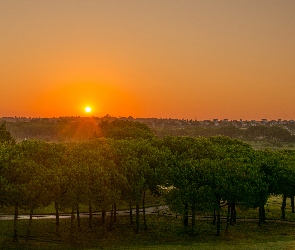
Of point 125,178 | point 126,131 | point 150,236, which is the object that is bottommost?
point 150,236

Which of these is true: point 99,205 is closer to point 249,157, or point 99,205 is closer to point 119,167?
point 119,167

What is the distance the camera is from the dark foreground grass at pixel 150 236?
191 feet

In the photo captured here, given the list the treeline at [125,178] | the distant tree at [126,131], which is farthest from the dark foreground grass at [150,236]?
the distant tree at [126,131]

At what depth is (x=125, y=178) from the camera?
6475cm

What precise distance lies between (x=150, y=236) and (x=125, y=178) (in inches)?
450

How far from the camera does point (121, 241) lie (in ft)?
206

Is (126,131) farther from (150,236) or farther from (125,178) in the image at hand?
(150,236)

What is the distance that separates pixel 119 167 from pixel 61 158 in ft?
34.7

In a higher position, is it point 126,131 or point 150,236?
point 126,131

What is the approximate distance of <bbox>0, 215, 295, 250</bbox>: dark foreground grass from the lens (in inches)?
2292

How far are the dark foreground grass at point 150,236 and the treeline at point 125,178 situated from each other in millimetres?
2238

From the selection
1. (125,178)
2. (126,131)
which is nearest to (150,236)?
(125,178)

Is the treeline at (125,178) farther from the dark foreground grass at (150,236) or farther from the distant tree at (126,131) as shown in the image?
the distant tree at (126,131)

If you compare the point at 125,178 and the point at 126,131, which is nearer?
the point at 125,178
